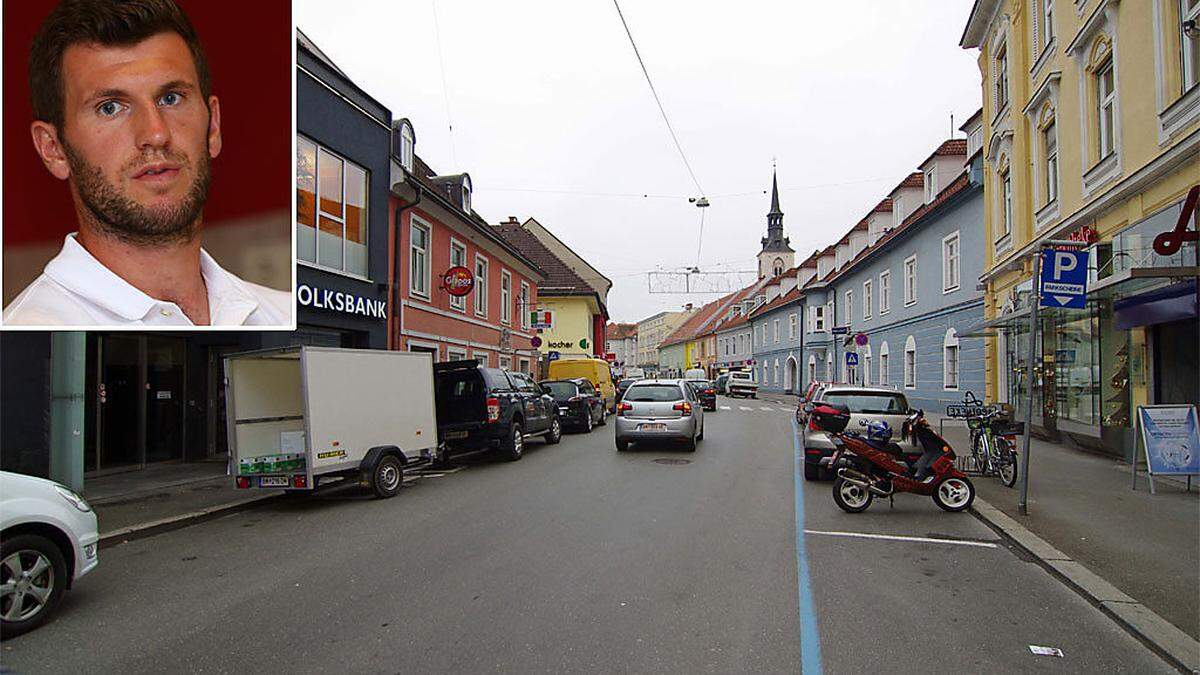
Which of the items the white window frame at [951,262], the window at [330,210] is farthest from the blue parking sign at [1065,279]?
the white window frame at [951,262]

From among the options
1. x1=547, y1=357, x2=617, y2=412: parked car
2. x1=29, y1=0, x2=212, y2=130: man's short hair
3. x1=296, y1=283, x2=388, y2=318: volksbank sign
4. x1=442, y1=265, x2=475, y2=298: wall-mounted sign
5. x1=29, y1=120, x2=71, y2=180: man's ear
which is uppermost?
x1=29, y1=0, x2=212, y2=130: man's short hair

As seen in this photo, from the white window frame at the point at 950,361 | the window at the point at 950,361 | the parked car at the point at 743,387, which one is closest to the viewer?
the white window frame at the point at 950,361

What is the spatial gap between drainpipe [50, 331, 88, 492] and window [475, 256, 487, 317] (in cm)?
1455

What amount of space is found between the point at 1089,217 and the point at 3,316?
16298 mm

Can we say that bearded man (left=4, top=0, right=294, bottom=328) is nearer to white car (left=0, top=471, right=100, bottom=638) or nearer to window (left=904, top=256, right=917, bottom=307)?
white car (left=0, top=471, right=100, bottom=638)

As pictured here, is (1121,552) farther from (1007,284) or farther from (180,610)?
(1007,284)

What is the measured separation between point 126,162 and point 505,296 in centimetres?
2050

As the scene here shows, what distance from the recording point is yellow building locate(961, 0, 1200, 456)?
10359 mm

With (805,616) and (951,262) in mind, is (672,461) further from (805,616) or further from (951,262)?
(951,262)

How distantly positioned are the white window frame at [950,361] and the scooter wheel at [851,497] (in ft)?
57.9

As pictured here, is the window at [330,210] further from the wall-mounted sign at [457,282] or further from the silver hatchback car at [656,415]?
the silver hatchback car at [656,415]

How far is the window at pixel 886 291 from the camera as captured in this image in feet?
106

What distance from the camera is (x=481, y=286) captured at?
81.2 ft

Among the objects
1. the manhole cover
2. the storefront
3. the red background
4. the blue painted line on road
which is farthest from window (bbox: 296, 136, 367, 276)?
the storefront
